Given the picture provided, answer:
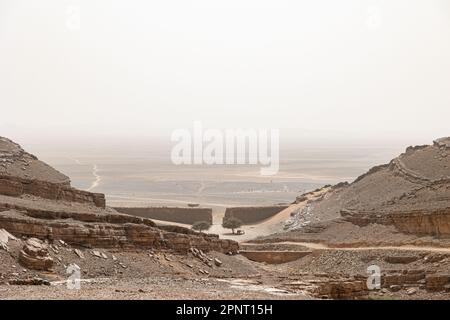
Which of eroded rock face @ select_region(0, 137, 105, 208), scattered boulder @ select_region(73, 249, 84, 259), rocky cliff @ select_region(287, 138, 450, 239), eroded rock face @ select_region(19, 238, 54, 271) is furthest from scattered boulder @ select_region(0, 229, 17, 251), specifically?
rocky cliff @ select_region(287, 138, 450, 239)

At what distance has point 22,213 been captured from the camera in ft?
59.6

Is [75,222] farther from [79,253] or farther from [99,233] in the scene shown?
[79,253]

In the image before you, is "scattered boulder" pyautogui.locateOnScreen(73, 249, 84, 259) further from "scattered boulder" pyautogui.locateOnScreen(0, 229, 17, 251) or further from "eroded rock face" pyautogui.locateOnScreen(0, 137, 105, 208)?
"eroded rock face" pyautogui.locateOnScreen(0, 137, 105, 208)

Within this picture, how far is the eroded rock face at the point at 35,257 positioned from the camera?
51.5 feet

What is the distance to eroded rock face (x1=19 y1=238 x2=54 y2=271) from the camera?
51.5 ft

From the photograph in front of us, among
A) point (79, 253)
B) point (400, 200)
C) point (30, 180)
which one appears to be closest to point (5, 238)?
point (79, 253)

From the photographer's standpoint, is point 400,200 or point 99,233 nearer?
point 99,233

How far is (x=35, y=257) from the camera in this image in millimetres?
15867

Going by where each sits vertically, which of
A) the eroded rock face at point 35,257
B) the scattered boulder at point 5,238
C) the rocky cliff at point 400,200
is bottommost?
the eroded rock face at point 35,257

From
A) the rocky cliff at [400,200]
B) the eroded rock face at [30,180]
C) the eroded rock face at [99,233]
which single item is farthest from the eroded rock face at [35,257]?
the rocky cliff at [400,200]

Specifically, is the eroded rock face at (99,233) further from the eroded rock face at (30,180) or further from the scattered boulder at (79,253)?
the eroded rock face at (30,180)

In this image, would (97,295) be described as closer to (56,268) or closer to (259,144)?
(56,268)
